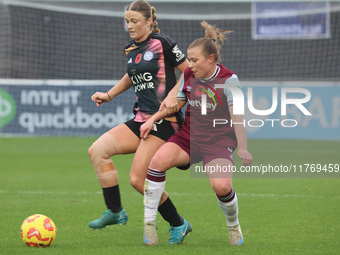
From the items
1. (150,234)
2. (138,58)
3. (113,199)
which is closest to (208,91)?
(138,58)

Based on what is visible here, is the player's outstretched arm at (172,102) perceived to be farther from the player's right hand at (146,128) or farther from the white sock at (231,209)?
the white sock at (231,209)

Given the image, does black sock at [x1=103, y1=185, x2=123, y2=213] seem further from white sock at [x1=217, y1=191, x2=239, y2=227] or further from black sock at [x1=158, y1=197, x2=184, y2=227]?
white sock at [x1=217, y1=191, x2=239, y2=227]

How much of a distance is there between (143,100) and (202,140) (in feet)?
→ 2.66

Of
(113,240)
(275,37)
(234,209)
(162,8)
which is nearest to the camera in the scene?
(234,209)

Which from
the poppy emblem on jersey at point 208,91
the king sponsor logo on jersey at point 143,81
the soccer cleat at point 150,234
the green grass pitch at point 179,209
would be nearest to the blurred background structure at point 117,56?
the green grass pitch at point 179,209

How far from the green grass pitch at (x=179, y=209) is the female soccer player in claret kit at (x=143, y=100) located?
281 mm

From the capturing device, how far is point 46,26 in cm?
2328

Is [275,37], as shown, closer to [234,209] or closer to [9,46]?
[9,46]

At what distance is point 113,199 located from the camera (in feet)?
18.3

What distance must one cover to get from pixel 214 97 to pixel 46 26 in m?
19.2

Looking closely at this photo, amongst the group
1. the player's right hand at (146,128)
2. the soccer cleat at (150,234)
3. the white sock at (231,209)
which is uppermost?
the player's right hand at (146,128)

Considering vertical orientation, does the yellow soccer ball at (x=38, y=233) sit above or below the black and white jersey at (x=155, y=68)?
below

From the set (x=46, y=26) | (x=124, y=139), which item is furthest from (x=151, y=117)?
(x=46, y=26)

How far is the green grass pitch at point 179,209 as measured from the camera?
507 cm
